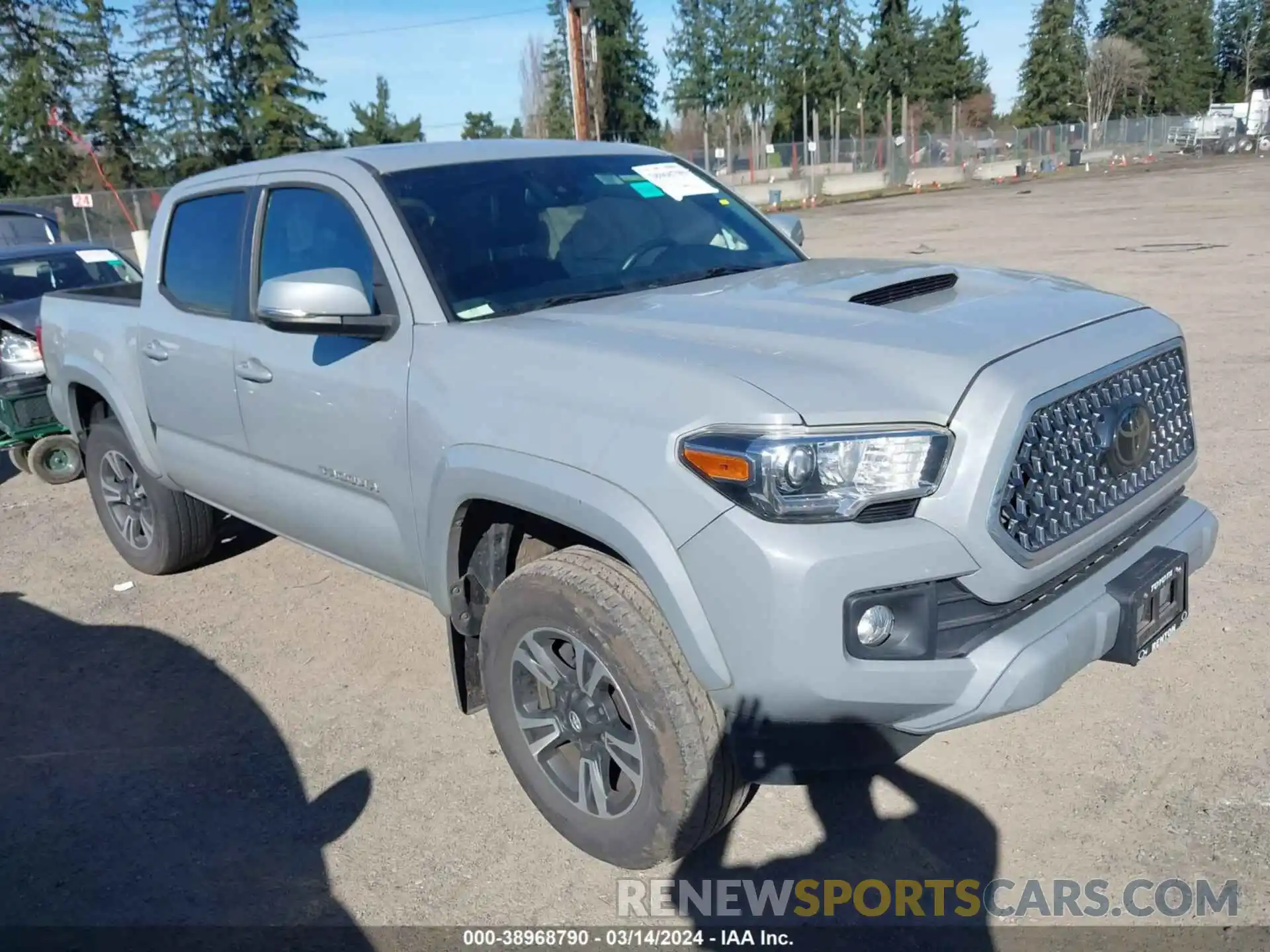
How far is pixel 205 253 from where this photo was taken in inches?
181

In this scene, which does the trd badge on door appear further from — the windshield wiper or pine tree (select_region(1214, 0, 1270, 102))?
pine tree (select_region(1214, 0, 1270, 102))

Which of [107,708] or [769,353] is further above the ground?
[769,353]

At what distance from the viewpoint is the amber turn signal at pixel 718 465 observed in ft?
8.07

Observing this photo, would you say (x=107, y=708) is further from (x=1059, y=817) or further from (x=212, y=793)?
(x=1059, y=817)

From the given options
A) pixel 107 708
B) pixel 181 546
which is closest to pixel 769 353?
pixel 107 708

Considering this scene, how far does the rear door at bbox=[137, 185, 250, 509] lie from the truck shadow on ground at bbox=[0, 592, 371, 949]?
85 centimetres

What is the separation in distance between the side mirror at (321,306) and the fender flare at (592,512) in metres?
0.55

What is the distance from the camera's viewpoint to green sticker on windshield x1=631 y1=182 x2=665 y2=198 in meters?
4.12

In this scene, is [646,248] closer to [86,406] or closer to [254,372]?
[254,372]

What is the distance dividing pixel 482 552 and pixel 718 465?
112 centimetres

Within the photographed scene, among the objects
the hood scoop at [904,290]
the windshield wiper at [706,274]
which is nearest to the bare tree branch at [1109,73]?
the windshield wiper at [706,274]

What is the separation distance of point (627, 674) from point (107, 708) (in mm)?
2551

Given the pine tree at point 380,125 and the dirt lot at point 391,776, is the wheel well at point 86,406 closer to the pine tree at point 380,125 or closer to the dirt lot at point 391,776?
the dirt lot at point 391,776

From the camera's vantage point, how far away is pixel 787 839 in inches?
123
